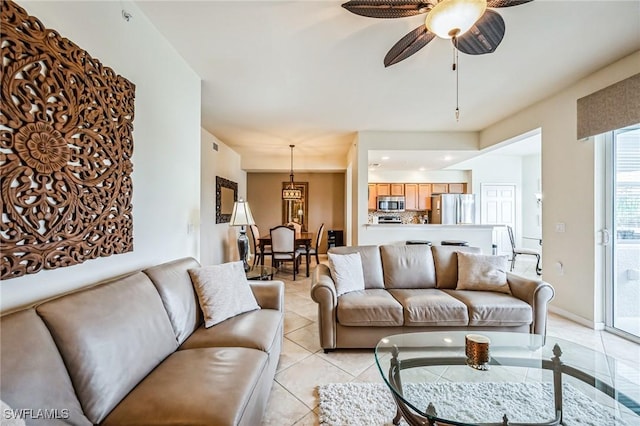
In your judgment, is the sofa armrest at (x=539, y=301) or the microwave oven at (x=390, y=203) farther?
the microwave oven at (x=390, y=203)

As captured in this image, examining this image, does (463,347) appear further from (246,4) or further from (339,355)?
(246,4)

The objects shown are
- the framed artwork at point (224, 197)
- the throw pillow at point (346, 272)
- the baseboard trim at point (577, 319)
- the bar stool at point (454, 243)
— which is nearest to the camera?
the throw pillow at point (346, 272)

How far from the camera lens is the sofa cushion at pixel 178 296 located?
1.65 metres

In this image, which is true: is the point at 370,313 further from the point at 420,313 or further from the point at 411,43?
the point at 411,43

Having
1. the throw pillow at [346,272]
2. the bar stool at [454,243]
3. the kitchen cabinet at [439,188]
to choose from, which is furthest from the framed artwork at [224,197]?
the kitchen cabinet at [439,188]

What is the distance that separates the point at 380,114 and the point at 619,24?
7.77 feet

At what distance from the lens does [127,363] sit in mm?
1195

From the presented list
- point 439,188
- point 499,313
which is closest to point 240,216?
point 499,313

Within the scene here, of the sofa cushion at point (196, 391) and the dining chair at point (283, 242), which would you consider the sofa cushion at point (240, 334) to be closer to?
the sofa cushion at point (196, 391)

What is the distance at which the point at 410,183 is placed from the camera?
308 inches

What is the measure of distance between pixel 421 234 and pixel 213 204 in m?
3.82

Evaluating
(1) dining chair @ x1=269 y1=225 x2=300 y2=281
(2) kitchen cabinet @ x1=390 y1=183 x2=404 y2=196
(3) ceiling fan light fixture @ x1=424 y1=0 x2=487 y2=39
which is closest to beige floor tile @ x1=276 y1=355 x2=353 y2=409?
(3) ceiling fan light fixture @ x1=424 y1=0 x2=487 y2=39

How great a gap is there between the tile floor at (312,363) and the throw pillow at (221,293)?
0.60 metres

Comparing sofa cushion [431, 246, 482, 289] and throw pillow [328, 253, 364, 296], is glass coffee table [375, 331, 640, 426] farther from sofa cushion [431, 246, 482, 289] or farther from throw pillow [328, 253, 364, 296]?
sofa cushion [431, 246, 482, 289]
